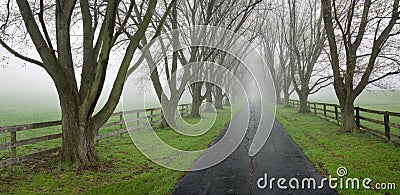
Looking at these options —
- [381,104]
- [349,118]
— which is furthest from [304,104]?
[381,104]

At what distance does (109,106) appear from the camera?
736 cm

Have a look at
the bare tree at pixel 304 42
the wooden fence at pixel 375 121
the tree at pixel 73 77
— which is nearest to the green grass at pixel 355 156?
the wooden fence at pixel 375 121

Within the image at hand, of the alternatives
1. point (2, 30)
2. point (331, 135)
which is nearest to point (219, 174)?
point (2, 30)

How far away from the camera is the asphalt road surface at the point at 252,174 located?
5070 mm

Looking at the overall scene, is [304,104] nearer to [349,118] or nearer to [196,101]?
[196,101]

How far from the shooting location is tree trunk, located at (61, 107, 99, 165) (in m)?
7.21

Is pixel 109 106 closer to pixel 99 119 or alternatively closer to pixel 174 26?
pixel 99 119

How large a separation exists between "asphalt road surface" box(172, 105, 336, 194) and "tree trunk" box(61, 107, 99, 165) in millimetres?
2616

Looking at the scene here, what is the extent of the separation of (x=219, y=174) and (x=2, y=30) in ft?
18.8

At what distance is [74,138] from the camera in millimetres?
7242

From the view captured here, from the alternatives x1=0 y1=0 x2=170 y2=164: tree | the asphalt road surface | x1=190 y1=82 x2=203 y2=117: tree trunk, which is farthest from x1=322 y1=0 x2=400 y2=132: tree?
x1=190 y1=82 x2=203 y2=117: tree trunk

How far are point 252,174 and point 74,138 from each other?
3991 millimetres

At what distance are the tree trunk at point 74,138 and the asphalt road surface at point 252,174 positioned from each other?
2.62 m

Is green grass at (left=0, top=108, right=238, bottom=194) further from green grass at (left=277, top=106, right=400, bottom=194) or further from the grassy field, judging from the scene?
the grassy field
